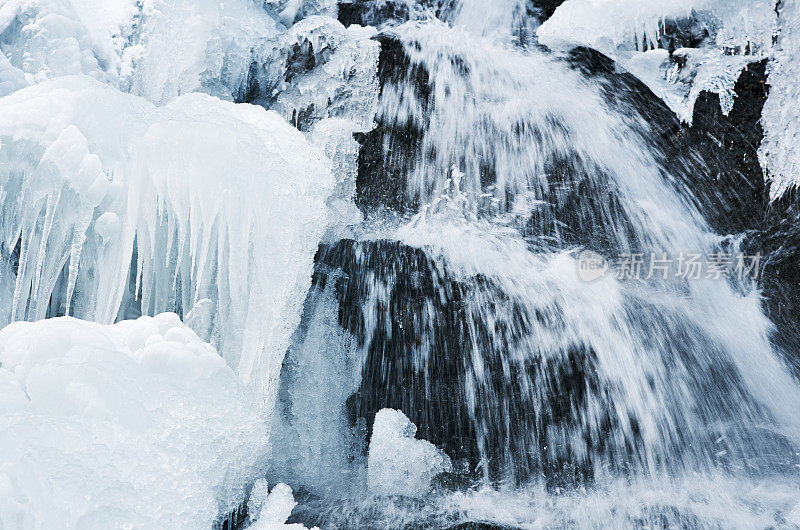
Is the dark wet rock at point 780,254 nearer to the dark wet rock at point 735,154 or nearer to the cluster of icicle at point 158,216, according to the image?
the dark wet rock at point 735,154

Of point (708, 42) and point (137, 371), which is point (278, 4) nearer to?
point (708, 42)

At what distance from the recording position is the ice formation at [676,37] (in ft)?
14.5

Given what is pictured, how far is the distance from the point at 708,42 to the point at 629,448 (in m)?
3.23

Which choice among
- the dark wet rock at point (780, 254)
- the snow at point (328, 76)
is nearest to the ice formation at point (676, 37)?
the dark wet rock at point (780, 254)

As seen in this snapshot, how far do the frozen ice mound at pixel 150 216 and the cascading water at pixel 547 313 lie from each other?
0.87 metres

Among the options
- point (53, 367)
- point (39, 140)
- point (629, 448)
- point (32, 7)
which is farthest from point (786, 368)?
point (32, 7)

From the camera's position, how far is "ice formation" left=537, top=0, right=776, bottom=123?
4.42m

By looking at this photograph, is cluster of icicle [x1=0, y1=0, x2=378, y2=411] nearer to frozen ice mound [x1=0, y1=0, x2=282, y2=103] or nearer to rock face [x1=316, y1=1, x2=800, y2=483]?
rock face [x1=316, y1=1, x2=800, y2=483]

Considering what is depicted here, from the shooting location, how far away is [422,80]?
483 centimetres

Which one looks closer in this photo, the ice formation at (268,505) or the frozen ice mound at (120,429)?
the frozen ice mound at (120,429)

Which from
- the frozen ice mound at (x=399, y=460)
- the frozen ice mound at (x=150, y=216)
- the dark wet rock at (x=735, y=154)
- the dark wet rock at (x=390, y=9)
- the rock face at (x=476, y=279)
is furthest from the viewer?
the dark wet rock at (x=390, y=9)

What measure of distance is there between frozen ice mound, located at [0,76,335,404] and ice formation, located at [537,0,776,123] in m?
3.07

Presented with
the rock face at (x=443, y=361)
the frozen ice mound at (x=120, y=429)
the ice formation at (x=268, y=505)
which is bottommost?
the ice formation at (x=268, y=505)

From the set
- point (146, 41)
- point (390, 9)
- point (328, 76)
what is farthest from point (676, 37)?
point (146, 41)
